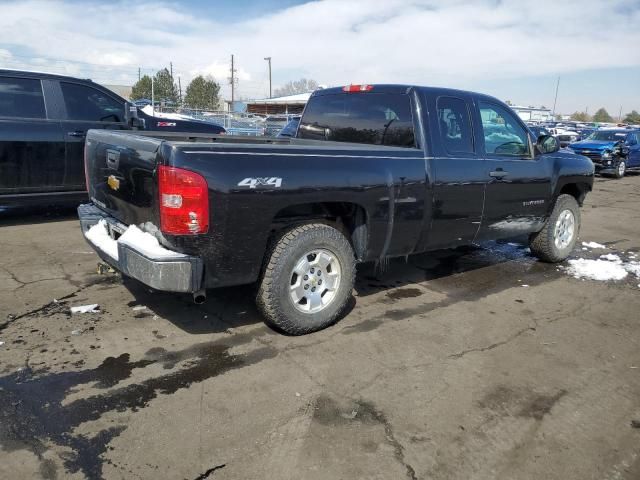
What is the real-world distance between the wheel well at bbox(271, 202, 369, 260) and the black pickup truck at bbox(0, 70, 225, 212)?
408 cm

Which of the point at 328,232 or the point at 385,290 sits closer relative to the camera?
the point at 328,232

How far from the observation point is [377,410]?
9.75 ft

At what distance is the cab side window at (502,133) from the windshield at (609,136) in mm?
16194

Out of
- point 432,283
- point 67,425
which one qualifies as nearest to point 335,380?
point 67,425

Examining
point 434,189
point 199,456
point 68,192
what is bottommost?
point 199,456

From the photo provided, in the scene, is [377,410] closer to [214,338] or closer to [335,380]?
[335,380]

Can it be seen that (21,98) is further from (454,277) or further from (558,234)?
(558,234)

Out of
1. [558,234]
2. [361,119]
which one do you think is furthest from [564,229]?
[361,119]

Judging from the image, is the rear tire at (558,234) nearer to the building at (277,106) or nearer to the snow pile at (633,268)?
the snow pile at (633,268)

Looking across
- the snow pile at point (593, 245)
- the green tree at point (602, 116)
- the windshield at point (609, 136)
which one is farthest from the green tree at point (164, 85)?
the green tree at point (602, 116)

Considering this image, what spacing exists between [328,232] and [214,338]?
114cm

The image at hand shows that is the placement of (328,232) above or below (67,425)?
above

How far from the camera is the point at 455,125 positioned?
184 inches

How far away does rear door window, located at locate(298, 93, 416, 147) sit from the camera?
4.48 meters
